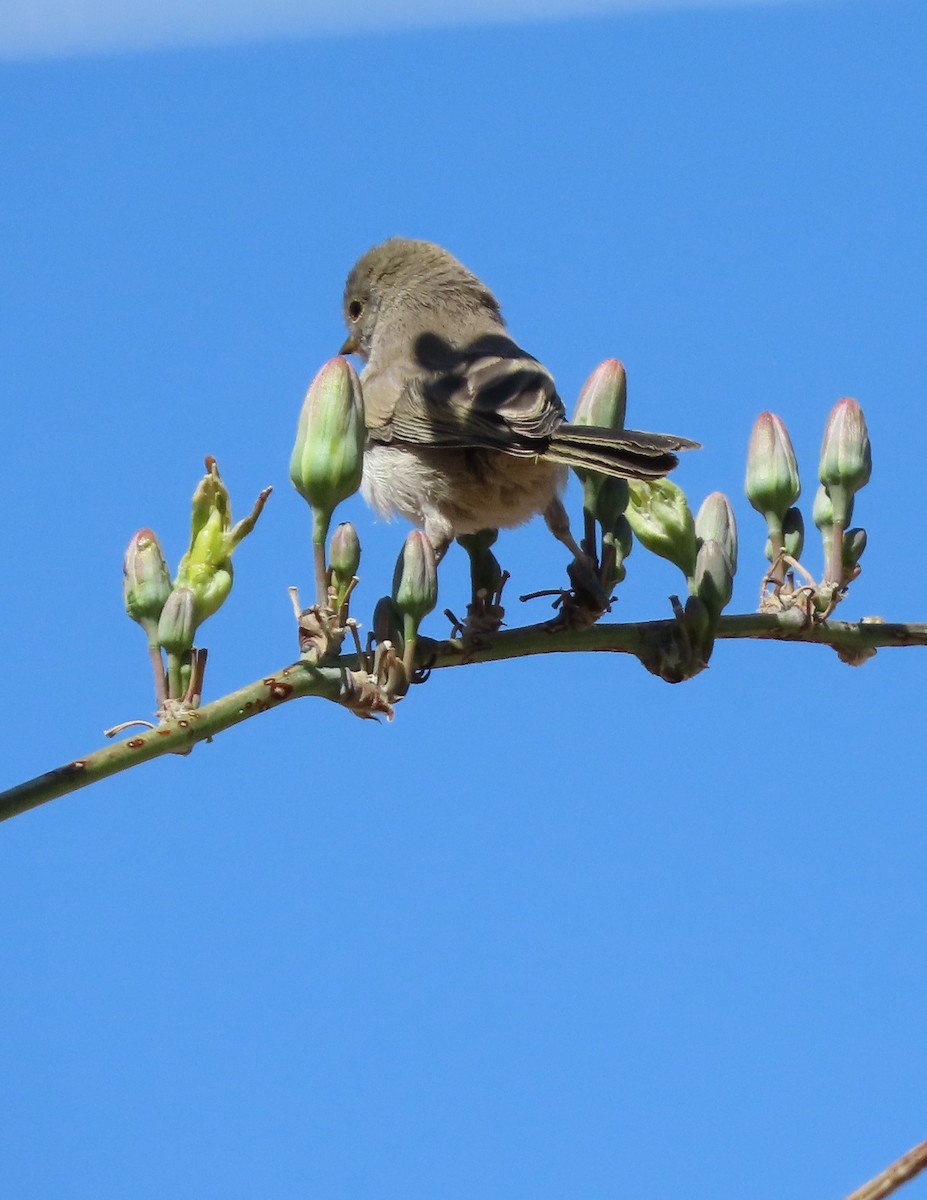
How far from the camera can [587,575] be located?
2.98 m

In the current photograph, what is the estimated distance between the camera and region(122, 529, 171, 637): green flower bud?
241 centimetres

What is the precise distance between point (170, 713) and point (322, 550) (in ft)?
1.36

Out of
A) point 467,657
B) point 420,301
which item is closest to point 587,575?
point 467,657

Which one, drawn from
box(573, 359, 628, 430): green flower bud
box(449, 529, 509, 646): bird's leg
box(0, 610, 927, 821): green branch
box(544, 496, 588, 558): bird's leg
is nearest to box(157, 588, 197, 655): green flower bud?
box(0, 610, 927, 821): green branch

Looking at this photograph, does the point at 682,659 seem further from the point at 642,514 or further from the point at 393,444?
the point at 393,444

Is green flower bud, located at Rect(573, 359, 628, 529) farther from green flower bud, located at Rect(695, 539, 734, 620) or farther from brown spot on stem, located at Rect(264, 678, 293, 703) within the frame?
brown spot on stem, located at Rect(264, 678, 293, 703)

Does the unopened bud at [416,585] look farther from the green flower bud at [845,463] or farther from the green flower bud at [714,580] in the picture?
the green flower bud at [845,463]

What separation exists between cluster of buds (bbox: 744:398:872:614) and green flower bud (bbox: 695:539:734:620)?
313 mm

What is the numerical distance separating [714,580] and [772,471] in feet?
1.57

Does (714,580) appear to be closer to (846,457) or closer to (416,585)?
(846,457)

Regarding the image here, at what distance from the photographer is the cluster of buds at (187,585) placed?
231 cm

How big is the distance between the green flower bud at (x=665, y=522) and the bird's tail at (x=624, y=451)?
43 millimetres

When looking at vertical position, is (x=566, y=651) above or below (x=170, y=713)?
above

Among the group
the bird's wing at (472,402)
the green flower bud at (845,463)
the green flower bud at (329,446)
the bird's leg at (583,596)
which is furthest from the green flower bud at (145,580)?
the bird's wing at (472,402)
